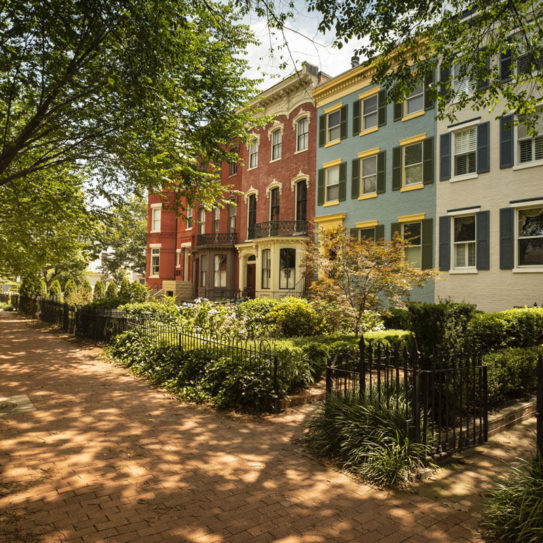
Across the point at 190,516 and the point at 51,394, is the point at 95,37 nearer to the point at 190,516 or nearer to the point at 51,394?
the point at 51,394

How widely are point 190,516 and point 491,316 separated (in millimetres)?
8314

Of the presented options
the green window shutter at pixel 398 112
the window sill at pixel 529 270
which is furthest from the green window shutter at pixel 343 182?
the window sill at pixel 529 270

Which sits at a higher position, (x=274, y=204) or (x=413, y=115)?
(x=413, y=115)

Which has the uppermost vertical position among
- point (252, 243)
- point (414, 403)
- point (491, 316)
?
point (252, 243)

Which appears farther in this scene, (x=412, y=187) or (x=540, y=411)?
(x=412, y=187)

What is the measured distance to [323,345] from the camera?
8773 mm

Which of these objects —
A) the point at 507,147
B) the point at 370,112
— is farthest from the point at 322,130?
the point at 507,147

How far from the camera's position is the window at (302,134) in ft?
78.8

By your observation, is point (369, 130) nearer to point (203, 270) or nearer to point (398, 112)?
point (398, 112)

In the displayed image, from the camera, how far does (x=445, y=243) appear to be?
16.4 m

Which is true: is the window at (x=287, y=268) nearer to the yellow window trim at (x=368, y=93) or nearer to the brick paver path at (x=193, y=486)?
the yellow window trim at (x=368, y=93)

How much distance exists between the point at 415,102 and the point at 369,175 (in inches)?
147

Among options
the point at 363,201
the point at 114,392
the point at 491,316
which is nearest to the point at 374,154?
the point at 363,201

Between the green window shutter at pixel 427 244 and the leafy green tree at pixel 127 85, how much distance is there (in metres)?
8.95
